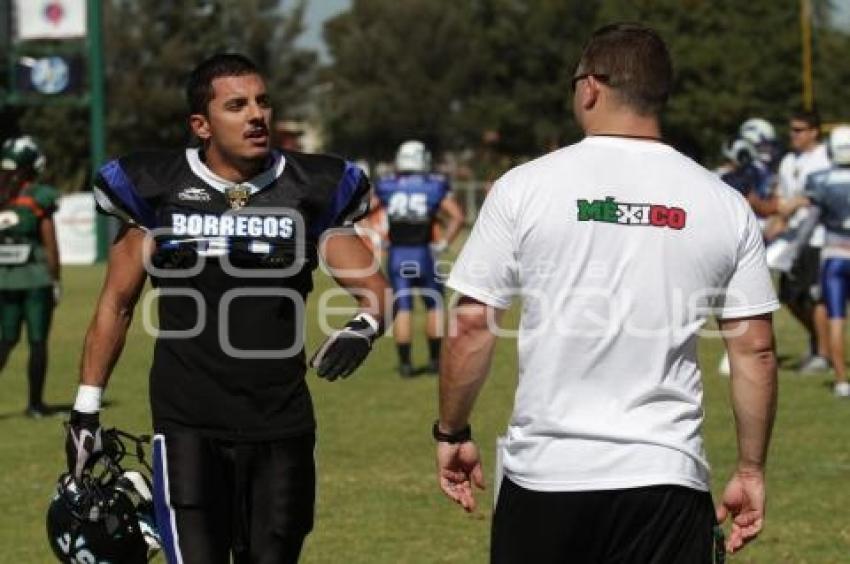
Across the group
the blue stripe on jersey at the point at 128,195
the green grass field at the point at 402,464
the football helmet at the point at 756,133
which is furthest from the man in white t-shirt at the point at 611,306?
the football helmet at the point at 756,133

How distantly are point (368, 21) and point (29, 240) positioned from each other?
79.9m

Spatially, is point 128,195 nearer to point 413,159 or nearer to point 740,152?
point 740,152

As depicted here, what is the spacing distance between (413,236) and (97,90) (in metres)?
23.8

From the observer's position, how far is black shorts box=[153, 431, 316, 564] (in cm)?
559

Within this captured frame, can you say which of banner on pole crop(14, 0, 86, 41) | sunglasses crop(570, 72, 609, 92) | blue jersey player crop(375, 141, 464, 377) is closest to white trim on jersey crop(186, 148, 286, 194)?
sunglasses crop(570, 72, 609, 92)

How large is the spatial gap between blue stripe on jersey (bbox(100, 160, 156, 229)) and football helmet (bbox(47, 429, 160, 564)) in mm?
676

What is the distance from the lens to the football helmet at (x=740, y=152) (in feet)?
50.8

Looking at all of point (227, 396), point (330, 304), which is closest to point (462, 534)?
point (227, 396)

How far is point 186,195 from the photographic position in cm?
577

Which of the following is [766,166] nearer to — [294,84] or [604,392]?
[604,392]

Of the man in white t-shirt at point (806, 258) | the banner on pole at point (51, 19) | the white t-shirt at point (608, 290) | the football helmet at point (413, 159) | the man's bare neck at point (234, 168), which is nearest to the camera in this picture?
the white t-shirt at point (608, 290)

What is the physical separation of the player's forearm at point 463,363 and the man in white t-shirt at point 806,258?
34.4 feet

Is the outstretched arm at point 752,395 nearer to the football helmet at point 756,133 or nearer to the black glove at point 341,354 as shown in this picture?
the black glove at point 341,354

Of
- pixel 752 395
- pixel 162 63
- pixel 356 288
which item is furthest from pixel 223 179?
pixel 162 63
